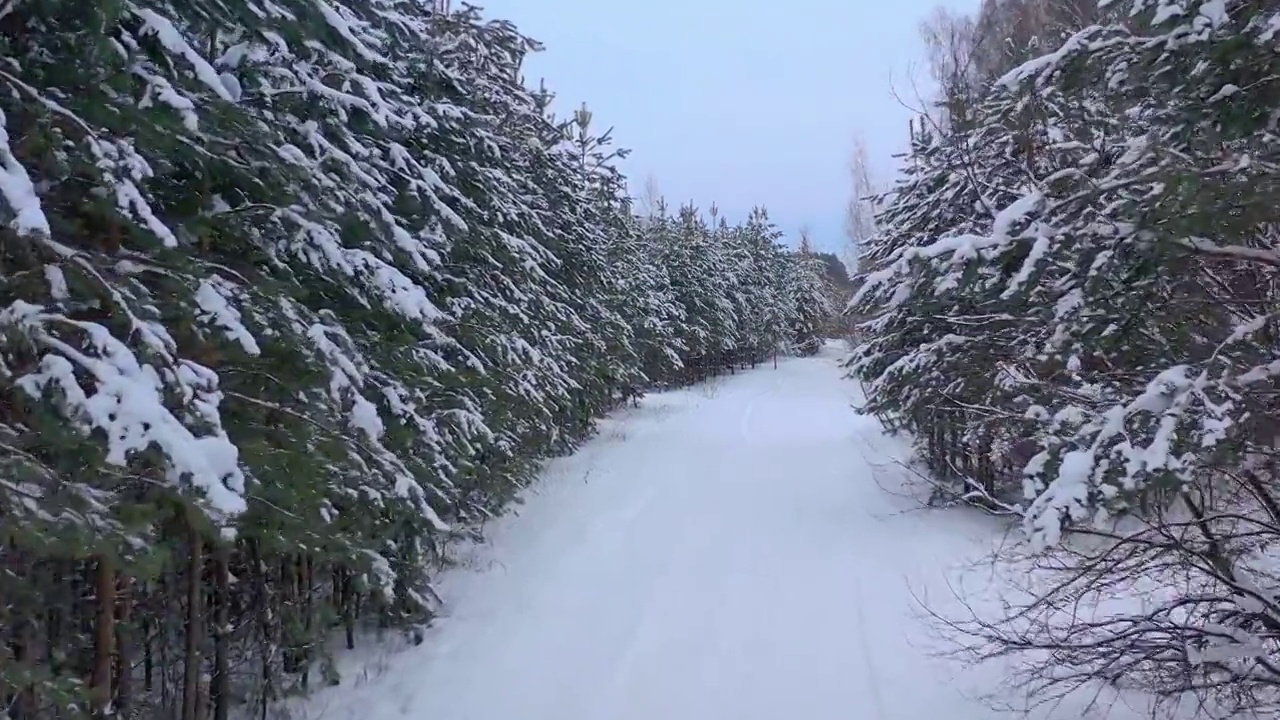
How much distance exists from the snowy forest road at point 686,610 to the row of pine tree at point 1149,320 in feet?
4.60

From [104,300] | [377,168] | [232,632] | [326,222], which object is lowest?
[232,632]

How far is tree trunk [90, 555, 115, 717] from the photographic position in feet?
11.6

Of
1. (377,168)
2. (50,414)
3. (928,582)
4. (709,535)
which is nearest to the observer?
(50,414)

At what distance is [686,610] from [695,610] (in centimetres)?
8

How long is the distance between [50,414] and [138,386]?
28 cm

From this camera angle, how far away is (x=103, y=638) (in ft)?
11.7

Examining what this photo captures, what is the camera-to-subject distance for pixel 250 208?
387 centimetres

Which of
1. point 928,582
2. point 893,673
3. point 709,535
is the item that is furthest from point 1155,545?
point 709,535

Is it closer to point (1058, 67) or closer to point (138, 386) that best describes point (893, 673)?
point (1058, 67)

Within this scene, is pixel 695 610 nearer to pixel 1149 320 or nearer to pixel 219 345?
pixel 1149 320

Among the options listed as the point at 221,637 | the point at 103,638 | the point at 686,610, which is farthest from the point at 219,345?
the point at 686,610

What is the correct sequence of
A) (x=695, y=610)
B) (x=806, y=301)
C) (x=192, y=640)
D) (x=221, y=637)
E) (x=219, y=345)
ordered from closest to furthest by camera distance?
1. (x=219, y=345)
2. (x=192, y=640)
3. (x=221, y=637)
4. (x=695, y=610)
5. (x=806, y=301)

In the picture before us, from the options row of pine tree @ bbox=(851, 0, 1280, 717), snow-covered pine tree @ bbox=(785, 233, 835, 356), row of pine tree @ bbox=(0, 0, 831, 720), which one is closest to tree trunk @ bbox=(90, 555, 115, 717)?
row of pine tree @ bbox=(0, 0, 831, 720)

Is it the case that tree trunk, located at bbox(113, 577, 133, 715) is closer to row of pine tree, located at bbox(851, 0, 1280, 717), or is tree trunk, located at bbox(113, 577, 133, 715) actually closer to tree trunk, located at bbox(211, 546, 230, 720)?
tree trunk, located at bbox(211, 546, 230, 720)
